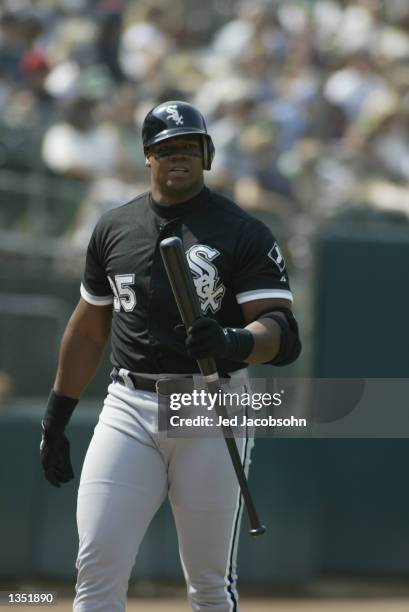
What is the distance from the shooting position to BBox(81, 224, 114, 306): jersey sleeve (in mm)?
3996

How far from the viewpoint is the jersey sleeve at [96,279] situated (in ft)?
13.1

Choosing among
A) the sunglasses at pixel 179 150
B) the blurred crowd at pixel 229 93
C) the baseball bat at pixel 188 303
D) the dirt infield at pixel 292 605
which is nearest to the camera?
the baseball bat at pixel 188 303

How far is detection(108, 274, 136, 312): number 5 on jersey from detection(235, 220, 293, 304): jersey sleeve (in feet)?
1.19

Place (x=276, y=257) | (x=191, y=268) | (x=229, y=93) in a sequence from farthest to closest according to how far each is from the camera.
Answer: (x=229, y=93) → (x=276, y=257) → (x=191, y=268)

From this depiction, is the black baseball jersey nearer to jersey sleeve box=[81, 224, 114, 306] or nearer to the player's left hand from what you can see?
jersey sleeve box=[81, 224, 114, 306]

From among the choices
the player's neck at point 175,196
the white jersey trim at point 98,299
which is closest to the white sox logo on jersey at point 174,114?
the player's neck at point 175,196

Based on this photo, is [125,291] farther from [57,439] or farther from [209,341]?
[57,439]

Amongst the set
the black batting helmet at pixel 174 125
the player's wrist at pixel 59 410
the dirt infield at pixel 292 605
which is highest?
the black batting helmet at pixel 174 125

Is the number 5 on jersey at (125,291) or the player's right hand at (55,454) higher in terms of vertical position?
the number 5 on jersey at (125,291)

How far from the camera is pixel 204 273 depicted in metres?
3.73

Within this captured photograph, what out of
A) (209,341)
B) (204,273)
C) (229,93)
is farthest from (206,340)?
(229,93)

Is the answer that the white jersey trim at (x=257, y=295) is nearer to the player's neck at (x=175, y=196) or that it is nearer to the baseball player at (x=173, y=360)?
the baseball player at (x=173, y=360)

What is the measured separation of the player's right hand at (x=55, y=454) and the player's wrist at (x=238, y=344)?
97cm

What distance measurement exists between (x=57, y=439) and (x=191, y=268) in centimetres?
93
